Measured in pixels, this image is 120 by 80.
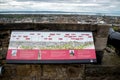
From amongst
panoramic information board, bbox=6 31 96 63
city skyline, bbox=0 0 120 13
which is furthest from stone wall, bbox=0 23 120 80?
city skyline, bbox=0 0 120 13

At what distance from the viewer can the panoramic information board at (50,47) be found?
5.06 m

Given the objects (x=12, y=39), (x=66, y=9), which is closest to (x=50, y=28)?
(x=12, y=39)

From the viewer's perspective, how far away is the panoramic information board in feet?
16.6

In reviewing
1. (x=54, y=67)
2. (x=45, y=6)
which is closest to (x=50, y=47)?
(x=54, y=67)

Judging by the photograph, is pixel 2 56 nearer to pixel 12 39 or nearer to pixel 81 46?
pixel 12 39

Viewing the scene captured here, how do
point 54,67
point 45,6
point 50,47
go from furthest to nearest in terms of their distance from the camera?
point 45,6 → point 54,67 → point 50,47

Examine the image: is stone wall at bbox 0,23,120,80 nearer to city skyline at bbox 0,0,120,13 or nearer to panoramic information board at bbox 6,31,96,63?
panoramic information board at bbox 6,31,96,63

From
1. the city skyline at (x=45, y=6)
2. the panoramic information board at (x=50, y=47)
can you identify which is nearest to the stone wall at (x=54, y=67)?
the panoramic information board at (x=50, y=47)

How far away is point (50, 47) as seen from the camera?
16.8ft

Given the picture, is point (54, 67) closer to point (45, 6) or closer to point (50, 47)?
point (50, 47)

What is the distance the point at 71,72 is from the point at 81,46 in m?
0.53

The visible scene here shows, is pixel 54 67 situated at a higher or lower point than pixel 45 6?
lower

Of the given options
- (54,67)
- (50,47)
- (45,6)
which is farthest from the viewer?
(45,6)

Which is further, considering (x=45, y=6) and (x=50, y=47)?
(x=45, y=6)
